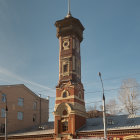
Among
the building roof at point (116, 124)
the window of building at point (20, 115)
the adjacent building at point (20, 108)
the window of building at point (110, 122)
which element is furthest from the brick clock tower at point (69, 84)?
the window of building at point (20, 115)

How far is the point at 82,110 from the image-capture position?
37125 mm

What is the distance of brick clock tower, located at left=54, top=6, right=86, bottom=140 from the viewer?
34281mm

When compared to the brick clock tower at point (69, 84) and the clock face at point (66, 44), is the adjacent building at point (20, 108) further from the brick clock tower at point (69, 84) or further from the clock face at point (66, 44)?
the clock face at point (66, 44)

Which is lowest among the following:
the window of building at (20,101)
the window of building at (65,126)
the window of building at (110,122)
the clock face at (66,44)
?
the window of building at (65,126)

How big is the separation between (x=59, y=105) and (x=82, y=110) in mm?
4414

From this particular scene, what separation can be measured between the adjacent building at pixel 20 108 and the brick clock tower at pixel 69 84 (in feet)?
39.2

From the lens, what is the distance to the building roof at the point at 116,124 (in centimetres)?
3159

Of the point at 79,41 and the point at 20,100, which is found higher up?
the point at 79,41

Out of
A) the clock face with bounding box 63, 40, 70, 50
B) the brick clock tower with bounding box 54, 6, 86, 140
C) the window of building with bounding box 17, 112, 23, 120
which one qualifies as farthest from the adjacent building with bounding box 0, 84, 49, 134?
the clock face with bounding box 63, 40, 70, 50

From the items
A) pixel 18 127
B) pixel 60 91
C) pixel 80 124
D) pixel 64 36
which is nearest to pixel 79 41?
pixel 64 36

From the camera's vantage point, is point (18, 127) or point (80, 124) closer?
point (80, 124)

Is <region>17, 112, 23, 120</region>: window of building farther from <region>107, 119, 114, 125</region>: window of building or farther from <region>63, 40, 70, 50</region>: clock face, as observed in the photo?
<region>107, 119, 114, 125</region>: window of building

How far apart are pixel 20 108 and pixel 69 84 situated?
620 inches

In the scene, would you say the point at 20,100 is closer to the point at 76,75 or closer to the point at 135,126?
the point at 76,75
